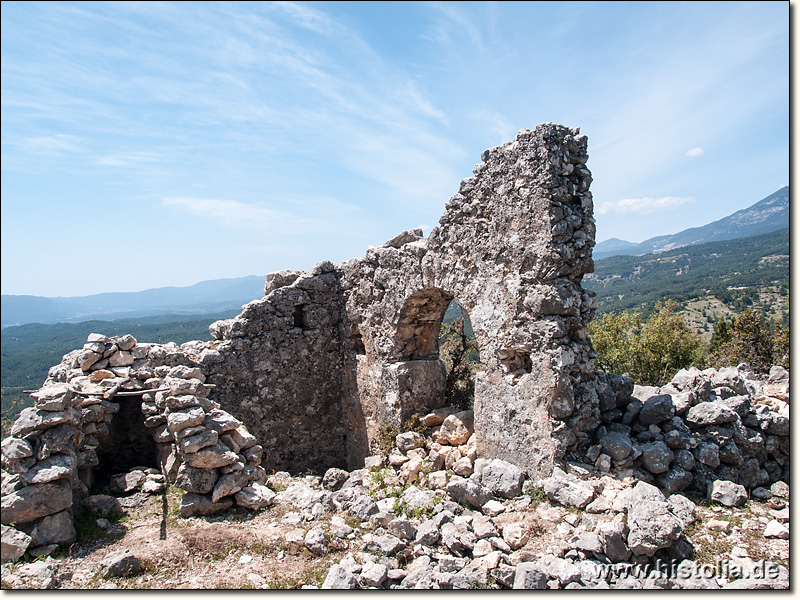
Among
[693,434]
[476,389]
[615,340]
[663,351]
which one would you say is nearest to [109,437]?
[476,389]

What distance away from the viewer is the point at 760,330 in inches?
603

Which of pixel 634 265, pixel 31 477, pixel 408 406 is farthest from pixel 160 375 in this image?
pixel 634 265

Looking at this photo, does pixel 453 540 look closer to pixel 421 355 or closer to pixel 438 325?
pixel 421 355

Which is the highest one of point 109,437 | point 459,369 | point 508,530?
point 459,369

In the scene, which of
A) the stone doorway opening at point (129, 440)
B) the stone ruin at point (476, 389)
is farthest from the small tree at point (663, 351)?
the stone doorway opening at point (129, 440)

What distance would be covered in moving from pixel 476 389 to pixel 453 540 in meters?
2.48

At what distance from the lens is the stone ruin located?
5953mm

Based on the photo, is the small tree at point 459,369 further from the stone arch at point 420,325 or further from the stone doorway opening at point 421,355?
the stone arch at point 420,325

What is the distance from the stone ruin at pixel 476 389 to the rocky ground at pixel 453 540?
1.13 ft

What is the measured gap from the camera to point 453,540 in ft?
16.8

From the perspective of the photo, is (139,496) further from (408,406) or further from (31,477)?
(408,406)

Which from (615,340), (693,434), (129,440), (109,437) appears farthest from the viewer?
(615,340)

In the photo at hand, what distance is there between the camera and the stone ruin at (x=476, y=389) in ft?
19.5

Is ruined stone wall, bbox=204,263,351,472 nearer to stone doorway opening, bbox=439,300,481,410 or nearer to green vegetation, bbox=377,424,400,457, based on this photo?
green vegetation, bbox=377,424,400,457
